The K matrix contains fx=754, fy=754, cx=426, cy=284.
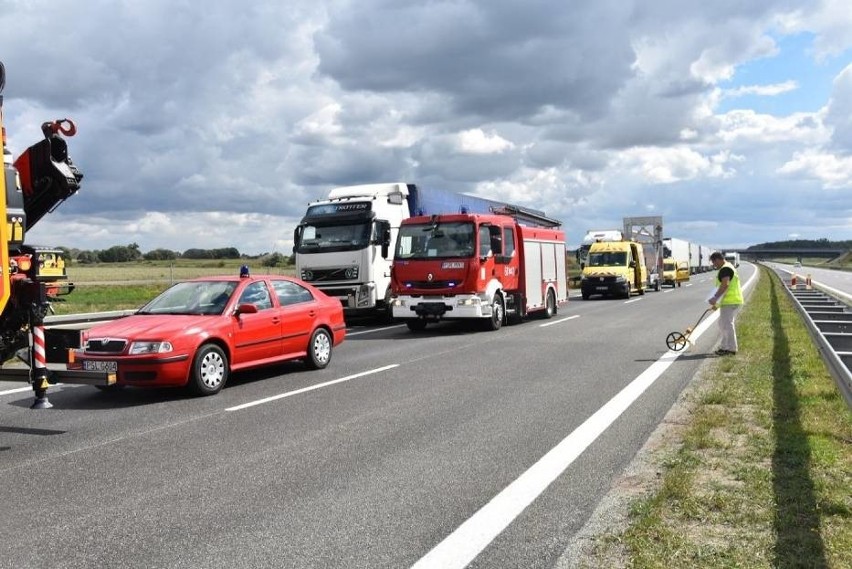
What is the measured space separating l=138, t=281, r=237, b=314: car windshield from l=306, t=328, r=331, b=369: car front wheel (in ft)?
5.09

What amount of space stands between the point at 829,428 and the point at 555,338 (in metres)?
8.76

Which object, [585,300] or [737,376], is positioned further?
[585,300]

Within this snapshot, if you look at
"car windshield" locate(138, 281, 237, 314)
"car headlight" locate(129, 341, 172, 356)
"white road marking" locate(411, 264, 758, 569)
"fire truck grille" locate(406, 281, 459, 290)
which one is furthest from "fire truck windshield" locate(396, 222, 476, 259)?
"car headlight" locate(129, 341, 172, 356)

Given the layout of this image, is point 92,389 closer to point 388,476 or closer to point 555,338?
point 388,476

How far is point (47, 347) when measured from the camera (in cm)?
697

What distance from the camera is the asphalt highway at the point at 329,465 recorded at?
163 inches

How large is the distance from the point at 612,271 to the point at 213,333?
81.0ft

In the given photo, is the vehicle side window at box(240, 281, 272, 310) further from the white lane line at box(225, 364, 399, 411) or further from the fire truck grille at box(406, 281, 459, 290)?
the fire truck grille at box(406, 281, 459, 290)

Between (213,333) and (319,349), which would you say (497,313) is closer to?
(319,349)

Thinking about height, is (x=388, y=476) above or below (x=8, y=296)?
below

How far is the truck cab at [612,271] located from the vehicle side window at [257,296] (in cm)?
2305

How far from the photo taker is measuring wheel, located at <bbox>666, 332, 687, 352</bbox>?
42.2ft

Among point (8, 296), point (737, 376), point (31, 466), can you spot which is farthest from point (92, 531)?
point (737, 376)

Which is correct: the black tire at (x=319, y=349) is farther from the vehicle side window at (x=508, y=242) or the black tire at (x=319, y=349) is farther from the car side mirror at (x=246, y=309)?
the vehicle side window at (x=508, y=242)
